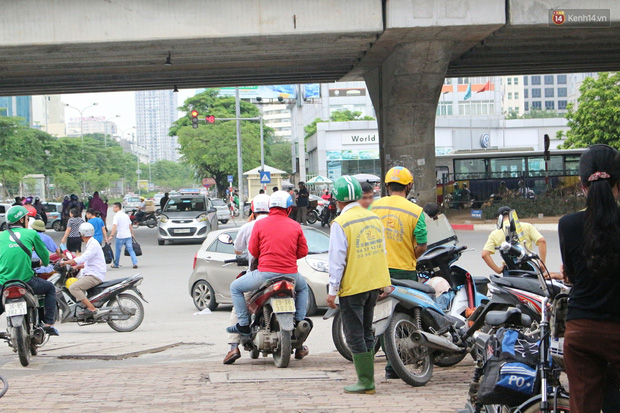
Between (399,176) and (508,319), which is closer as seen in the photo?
(508,319)

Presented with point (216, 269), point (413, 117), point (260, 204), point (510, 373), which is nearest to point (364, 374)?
point (510, 373)

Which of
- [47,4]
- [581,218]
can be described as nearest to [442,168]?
[47,4]

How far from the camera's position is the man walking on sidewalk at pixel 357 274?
20.6 ft

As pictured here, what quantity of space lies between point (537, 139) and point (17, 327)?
243 feet

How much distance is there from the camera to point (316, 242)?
41.3 feet

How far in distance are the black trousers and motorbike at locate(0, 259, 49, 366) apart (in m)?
3.74

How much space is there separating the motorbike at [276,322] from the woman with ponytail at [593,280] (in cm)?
415

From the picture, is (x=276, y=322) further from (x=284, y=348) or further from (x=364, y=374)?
(x=364, y=374)

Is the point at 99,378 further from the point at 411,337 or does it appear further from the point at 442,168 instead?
the point at 442,168

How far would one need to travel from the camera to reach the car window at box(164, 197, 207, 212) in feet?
96.1

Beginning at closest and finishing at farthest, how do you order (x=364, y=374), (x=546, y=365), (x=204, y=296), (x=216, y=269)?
1. (x=546, y=365)
2. (x=364, y=374)
3. (x=216, y=269)
4. (x=204, y=296)

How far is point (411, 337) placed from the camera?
21.1ft

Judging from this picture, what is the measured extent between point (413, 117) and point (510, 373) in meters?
23.5

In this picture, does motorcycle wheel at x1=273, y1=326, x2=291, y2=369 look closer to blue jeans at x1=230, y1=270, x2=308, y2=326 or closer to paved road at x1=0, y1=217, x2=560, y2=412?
paved road at x1=0, y1=217, x2=560, y2=412
